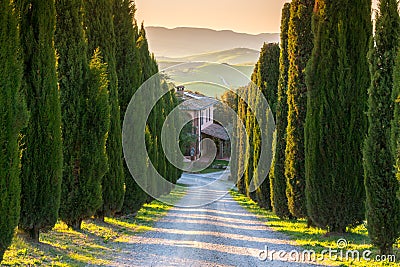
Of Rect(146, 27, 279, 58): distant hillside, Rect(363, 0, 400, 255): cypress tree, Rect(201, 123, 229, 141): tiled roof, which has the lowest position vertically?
Rect(201, 123, 229, 141): tiled roof

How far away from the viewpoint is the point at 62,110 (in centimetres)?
1141

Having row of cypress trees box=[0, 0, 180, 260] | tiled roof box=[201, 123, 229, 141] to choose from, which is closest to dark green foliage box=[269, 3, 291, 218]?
row of cypress trees box=[0, 0, 180, 260]

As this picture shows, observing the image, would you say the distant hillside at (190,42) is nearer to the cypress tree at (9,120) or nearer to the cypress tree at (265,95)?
the cypress tree at (265,95)

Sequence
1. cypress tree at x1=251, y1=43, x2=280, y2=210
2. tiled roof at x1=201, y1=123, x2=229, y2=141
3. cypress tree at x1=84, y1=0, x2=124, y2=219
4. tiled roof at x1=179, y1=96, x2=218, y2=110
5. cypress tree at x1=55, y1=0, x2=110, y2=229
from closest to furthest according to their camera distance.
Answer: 1. cypress tree at x1=55, y1=0, x2=110, y2=229
2. cypress tree at x1=84, y1=0, x2=124, y2=219
3. cypress tree at x1=251, y1=43, x2=280, y2=210
4. tiled roof at x1=179, y1=96, x2=218, y2=110
5. tiled roof at x1=201, y1=123, x2=229, y2=141

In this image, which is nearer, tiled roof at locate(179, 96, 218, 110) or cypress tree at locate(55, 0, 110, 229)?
cypress tree at locate(55, 0, 110, 229)

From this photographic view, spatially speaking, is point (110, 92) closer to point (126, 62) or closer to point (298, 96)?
point (126, 62)

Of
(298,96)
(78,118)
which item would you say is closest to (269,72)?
Result: (298,96)

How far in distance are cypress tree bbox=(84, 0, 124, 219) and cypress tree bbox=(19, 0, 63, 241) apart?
4188 mm

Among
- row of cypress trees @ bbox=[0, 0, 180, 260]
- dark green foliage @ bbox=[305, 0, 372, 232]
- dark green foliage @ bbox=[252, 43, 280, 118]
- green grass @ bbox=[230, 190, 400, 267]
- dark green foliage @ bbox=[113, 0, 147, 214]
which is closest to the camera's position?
row of cypress trees @ bbox=[0, 0, 180, 260]

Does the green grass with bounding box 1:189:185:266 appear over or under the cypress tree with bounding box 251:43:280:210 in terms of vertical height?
under

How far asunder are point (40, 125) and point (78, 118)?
7.55ft

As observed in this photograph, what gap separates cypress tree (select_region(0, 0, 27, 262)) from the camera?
6910 millimetres

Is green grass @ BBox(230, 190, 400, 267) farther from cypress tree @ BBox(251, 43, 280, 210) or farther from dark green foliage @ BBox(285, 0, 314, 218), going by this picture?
cypress tree @ BBox(251, 43, 280, 210)

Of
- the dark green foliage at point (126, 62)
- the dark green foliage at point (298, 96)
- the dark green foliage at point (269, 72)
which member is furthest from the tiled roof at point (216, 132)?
the dark green foliage at point (298, 96)
